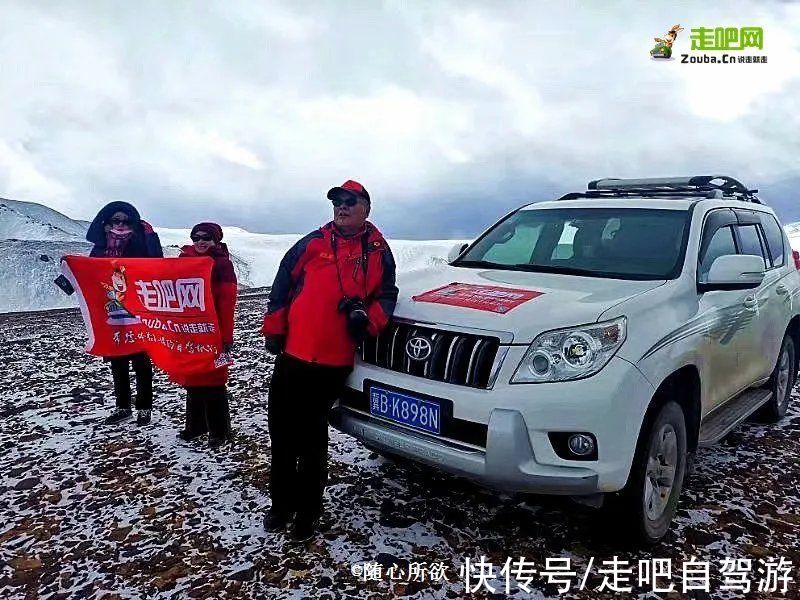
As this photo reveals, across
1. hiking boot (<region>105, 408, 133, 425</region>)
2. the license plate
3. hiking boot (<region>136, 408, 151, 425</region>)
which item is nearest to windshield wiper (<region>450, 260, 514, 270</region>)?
the license plate

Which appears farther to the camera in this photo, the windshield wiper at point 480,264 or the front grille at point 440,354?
the windshield wiper at point 480,264

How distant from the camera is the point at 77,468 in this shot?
3926mm

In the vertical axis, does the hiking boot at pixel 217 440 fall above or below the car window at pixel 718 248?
below

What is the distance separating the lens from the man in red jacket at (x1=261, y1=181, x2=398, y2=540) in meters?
2.93

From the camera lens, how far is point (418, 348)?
288cm

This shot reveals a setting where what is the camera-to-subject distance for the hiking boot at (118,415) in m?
4.78

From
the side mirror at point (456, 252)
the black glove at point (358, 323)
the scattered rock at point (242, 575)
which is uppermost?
the side mirror at point (456, 252)

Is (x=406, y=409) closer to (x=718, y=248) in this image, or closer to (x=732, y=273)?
(x=732, y=273)

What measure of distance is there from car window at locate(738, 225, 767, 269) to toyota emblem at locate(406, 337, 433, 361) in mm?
2717

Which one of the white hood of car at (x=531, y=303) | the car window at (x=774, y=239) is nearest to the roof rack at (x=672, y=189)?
the car window at (x=774, y=239)

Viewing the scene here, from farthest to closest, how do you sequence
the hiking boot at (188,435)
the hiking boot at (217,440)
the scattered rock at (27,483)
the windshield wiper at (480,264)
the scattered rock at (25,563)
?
the hiking boot at (188,435) < the hiking boot at (217,440) < the windshield wiper at (480,264) < the scattered rock at (27,483) < the scattered rock at (25,563)

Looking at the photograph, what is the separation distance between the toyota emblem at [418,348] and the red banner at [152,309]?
1.89 meters

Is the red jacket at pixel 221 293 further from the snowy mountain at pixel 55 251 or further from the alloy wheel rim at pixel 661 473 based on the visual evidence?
the snowy mountain at pixel 55 251

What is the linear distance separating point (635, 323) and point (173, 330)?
3.30 m
